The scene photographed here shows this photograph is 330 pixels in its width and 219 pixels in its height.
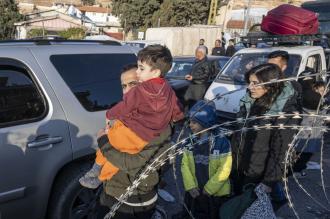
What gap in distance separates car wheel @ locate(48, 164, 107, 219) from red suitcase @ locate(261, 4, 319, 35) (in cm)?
580

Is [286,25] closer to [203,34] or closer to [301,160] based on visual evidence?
[301,160]

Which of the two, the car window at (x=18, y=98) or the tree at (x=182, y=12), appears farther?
the tree at (x=182, y=12)

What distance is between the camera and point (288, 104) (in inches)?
150

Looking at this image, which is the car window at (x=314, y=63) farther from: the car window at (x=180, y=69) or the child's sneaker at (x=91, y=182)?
the child's sneaker at (x=91, y=182)

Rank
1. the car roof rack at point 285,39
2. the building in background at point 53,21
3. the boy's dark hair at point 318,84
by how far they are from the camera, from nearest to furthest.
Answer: the boy's dark hair at point 318,84 → the car roof rack at point 285,39 → the building in background at point 53,21

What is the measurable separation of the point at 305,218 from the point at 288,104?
1642mm

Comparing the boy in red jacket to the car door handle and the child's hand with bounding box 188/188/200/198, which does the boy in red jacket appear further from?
the child's hand with bounding box 188/188/200/198

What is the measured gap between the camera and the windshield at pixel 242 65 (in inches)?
292

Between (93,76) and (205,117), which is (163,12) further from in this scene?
(205,117)

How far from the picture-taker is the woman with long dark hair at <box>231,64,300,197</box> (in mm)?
3645

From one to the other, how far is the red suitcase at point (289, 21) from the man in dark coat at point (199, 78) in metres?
1.52

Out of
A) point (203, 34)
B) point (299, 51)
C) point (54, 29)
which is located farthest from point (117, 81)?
point (54, 29)

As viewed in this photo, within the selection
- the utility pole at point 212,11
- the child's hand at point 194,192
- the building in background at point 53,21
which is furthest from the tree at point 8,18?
the child's hand at point 194,192

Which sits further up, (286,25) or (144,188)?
(286,25)
